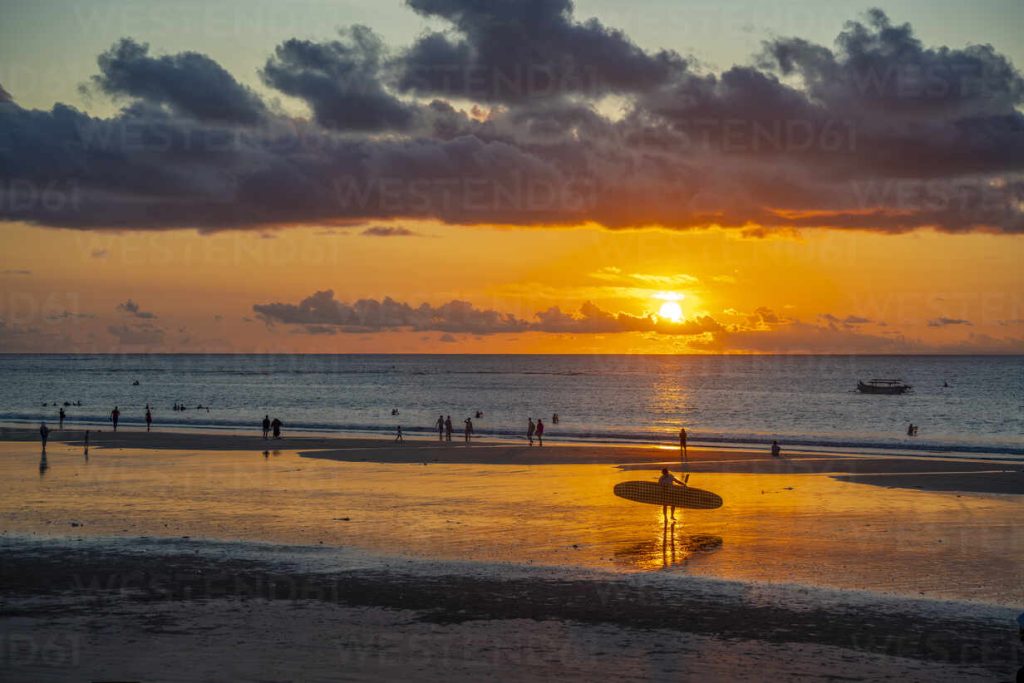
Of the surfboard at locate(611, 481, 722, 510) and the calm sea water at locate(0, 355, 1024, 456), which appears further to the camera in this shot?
the calm sea water at locate(0, 355, 1024, 456)

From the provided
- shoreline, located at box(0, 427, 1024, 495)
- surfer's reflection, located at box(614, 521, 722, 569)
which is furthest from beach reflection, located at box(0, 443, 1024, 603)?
shoreline, located at box(0, 427, 1024, 495)

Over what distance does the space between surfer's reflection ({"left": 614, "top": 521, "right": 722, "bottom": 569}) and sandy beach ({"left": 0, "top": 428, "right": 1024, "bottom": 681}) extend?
129 mm

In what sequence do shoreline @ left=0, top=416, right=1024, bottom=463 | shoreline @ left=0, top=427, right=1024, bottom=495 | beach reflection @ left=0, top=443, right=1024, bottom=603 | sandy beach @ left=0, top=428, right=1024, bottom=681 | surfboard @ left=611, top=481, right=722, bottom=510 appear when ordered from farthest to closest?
shoreline @ left=0, top=416, right=1024, bottom=463
shoreline @ left=0, top=427, right=1024, bottom=495
surfboard @ left=611, top=481, right=722, bottom=510
beach reflection @ left=0, top=443, right=1024, bottom=603
sandy beach @ left=0, top=428, right=1024, bottom=681

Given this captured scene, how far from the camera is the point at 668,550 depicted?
A: 26625 millimetres

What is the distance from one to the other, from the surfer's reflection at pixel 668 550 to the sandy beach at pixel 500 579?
0.13m

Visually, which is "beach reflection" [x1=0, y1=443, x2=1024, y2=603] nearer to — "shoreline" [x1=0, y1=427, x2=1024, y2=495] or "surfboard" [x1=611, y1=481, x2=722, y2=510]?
"surfboard" [x1=611, y1=481, x2=722, y2=510]

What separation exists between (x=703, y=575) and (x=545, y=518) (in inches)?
347

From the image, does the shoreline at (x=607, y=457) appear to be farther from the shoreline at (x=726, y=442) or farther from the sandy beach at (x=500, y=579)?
the shoreline at (x=726, y=442)

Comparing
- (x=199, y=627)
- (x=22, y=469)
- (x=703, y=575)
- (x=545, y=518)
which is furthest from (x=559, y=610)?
(x=22, y=469)

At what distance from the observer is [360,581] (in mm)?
22766

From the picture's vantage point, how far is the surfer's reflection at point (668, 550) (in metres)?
25.1

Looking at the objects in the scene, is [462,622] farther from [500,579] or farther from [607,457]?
[607,457]

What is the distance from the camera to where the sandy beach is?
687 inches

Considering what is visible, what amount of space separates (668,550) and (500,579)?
5.88 m
